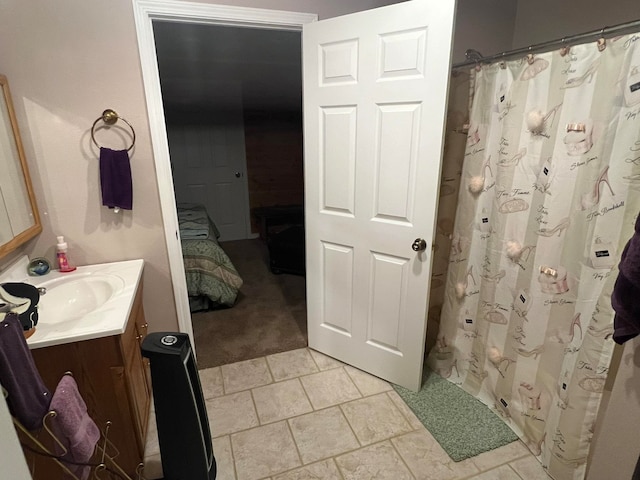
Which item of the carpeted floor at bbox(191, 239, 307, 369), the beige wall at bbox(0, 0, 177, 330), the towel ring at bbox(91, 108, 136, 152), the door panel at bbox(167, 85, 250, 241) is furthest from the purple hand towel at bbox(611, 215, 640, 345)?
Answer: the door panel at bbox(167, 85, 250, 241)

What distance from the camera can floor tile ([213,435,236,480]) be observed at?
1572 mm

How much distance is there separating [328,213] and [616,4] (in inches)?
67.6

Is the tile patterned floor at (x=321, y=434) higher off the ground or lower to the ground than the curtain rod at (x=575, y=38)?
lower

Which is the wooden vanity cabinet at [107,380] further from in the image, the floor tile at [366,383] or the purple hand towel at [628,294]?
the purple hand towel at [628,294]

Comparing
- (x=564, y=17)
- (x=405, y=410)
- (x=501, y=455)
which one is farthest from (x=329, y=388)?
(x=564, y=17)

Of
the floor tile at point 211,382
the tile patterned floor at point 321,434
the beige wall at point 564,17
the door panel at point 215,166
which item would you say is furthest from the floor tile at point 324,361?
the door panel at point 215,166

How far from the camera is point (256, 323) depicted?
9.19ft

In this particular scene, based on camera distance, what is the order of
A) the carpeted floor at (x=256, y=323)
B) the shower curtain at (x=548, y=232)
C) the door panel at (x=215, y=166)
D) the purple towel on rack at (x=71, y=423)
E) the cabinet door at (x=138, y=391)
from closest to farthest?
the purple towel on rack at (x=71, y=423) < the shower curtain at (x=548, y=232) < the cabinet door at (x=138, y=391) < the carpeted floor at (x=256, y=323) < the door panel at (x=215, y=166)

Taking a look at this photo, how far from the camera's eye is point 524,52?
1.53 meters

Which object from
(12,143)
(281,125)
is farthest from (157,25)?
(281,125)

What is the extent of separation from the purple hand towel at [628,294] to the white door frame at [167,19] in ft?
5.61

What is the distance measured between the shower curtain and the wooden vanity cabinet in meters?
1.66

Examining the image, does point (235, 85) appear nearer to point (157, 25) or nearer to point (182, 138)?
point (182, 138)

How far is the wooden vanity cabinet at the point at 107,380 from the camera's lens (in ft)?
4.06
